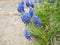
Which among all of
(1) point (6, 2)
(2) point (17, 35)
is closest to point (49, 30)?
(2) point (17, 35)

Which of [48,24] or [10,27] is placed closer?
[48,24]

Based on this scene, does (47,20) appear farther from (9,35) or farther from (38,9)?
(9,35)

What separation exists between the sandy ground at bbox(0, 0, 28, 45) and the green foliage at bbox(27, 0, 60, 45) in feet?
0.77

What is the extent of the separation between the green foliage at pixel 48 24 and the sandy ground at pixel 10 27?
0.24 metres

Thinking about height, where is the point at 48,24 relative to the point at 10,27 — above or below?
above

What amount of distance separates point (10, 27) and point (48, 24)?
1.96 ft

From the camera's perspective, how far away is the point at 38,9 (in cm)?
279

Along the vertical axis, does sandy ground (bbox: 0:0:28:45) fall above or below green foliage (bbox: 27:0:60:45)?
below

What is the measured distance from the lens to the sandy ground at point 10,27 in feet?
8.25

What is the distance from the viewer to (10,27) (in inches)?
111

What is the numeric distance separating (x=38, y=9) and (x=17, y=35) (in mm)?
482

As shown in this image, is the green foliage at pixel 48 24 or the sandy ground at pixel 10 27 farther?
the sandy ground at pixel 10 27

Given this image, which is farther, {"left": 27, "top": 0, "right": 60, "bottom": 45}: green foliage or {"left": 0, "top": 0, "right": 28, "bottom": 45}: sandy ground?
{"left": 0, "top": 0, "right": 28, "bottom": 45}: sandy ground

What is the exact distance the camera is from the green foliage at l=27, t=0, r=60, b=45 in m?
2.31
